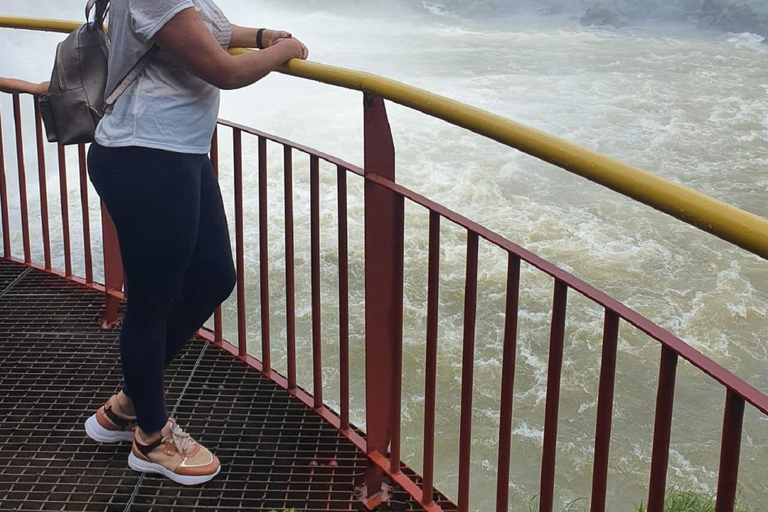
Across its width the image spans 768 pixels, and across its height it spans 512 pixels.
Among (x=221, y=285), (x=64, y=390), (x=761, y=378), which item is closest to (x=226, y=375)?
(x=64, y=390)

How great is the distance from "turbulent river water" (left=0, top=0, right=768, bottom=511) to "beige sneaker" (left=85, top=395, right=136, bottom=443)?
3.31 m

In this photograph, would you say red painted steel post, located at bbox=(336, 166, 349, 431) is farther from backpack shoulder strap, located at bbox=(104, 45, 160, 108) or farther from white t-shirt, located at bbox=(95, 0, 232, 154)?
backpack shoulder strap, located at bbox=(104, 45, 160, 108)

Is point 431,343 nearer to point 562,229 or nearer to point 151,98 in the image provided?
point 151,98

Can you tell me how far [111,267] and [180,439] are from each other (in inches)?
33.5

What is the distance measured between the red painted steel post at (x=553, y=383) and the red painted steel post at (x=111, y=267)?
149 centimetres

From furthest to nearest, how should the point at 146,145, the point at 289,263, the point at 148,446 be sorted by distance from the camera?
the point at 289,263, the point at 148,446, the point at 146,145

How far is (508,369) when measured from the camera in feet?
5.67

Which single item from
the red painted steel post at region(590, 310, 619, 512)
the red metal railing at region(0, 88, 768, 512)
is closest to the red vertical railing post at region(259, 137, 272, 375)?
the red metal railing at region(0, 88, 768, 512)

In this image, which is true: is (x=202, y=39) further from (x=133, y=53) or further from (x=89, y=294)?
(x=89, y=294)

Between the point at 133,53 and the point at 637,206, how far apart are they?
30.1 ft

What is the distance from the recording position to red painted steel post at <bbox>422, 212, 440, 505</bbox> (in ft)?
5.96

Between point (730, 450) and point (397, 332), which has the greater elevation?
point (730, 450)

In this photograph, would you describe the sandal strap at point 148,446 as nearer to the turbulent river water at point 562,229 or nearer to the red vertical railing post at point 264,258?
the red vertical railing post at point 264,258

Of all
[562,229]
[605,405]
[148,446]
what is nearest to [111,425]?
[148,446]
